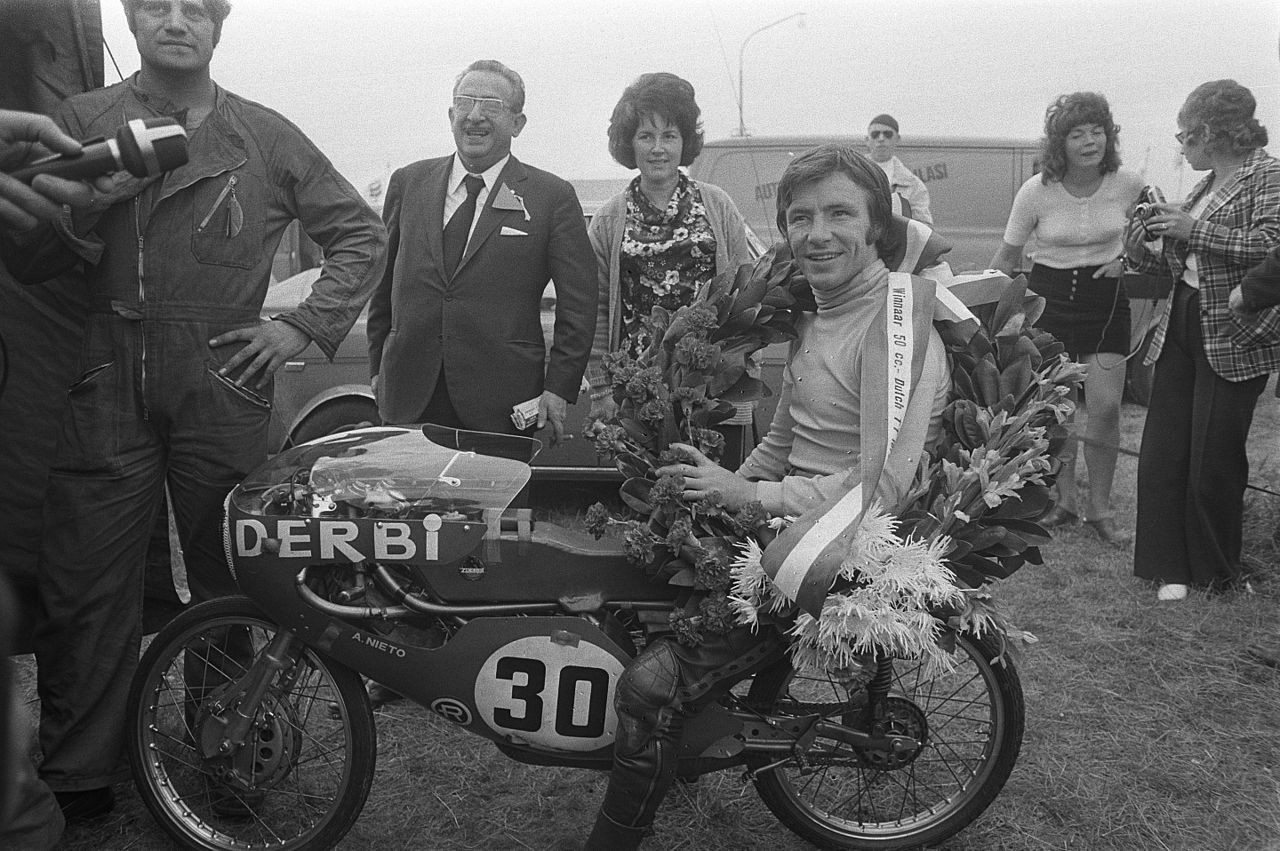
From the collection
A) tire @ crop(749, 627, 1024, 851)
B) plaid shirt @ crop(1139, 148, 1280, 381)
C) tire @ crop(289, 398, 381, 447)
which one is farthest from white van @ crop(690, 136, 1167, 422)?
tire @ crop(749, 627, 1024, 851)

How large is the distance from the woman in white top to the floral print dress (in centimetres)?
246

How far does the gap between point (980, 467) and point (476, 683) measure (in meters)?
1.29

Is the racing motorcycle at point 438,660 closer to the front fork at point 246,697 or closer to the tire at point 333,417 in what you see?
the front fork at point 246,697

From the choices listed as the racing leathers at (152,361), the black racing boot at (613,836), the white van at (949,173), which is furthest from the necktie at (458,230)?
the white van at (949,173)

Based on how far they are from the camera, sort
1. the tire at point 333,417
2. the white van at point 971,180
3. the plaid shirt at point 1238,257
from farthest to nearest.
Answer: the white van at point 971,180, the tire at point 333,417, the plaid shirt at point 1238,257

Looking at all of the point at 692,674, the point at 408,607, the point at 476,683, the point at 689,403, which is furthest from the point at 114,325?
the point at 692,674

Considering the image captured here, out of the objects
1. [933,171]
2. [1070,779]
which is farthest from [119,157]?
[933,171]

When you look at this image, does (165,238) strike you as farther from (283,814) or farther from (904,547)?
(904,547)

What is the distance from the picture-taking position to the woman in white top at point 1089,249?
547 centimetres

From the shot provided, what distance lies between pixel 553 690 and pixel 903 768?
1.02 metres

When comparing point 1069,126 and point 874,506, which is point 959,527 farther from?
point 1069,126

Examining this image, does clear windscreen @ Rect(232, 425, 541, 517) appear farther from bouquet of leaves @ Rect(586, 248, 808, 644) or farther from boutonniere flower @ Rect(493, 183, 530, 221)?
boutonniere flower @ Rect(493, 183, 530, 221)

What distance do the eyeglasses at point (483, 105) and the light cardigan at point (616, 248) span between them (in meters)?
0.59

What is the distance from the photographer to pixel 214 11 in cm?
282
